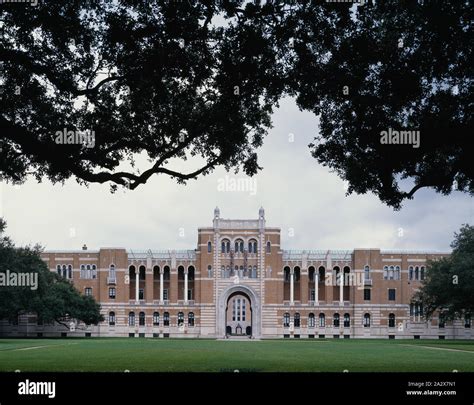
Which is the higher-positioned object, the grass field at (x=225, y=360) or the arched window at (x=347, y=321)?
the grass field at (x=225, y=360)

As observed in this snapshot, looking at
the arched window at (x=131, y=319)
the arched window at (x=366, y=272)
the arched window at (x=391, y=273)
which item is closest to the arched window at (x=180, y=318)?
the arched window at (x=131, y=319)

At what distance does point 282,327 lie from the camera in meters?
101

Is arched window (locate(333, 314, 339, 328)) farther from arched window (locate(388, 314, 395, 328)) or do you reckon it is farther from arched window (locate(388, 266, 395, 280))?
arched window (locate(388, 266, 395, 280))

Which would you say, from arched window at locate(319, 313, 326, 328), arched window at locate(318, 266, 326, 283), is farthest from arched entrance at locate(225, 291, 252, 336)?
arched window at locate(319, 313, 326, 328)

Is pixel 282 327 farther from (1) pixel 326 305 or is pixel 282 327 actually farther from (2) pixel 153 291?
(2) pixel 153 291

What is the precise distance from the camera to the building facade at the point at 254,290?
10056 cm

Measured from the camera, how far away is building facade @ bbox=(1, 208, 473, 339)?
330 feet

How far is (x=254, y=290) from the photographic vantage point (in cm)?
10062

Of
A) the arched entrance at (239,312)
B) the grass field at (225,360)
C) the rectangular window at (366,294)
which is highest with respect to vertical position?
the grass field at (225,360)

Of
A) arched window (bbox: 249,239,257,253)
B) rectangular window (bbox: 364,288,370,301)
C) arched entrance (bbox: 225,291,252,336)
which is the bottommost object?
arched entrance (bbox: 225,291,252,336)

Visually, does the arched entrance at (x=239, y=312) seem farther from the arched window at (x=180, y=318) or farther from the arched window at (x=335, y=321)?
the arched window at (x=335, y=321)

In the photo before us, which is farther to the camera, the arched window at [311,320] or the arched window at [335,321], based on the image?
the arched window at [335,321]
